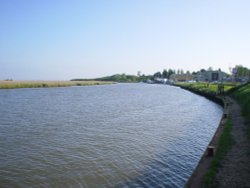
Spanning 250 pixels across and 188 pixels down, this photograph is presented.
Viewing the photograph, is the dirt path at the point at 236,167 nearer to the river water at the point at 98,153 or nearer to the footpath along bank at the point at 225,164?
the footpath along bank at the point at 225,164

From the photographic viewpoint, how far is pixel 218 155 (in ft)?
41.4

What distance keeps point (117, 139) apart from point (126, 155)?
3475 millimetres

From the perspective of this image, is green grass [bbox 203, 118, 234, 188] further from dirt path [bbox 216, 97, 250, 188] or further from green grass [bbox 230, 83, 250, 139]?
green grass [bbox 230, 83, 250, 139]

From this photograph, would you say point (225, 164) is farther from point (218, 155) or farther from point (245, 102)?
point (245, 102)

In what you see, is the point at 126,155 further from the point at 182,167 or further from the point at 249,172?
the point at 249,172

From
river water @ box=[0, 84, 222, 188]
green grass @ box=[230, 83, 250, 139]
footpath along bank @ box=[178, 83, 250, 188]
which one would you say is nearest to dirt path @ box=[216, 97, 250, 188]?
footpath along bank @ box=[178, 83, 250, 188]

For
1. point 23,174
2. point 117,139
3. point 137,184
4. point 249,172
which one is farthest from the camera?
point 117,139

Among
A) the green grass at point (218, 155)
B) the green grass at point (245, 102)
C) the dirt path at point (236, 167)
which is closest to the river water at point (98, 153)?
the green grass at point (218, 155)

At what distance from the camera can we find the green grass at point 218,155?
9.47 m

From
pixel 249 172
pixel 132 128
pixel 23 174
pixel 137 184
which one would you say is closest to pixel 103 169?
pixel 137 184

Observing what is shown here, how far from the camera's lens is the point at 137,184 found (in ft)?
37.1

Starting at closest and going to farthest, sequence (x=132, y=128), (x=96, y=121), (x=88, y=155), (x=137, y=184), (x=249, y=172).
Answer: (x=249, y=172) < (x=137, y=184) < (x=88, y=155) < (x=132, y=128) < (x=96, y=121)

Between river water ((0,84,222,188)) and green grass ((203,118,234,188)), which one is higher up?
green grass ((203,118,234,188))

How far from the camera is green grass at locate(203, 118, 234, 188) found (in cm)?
947
